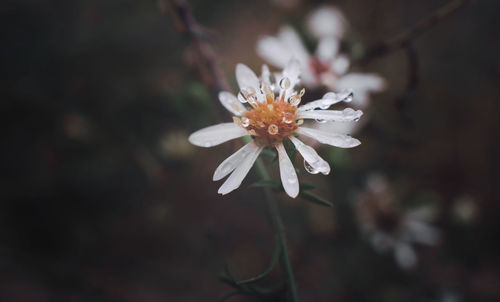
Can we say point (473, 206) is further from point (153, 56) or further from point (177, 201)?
point (153, 56)

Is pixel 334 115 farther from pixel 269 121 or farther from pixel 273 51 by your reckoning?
pixel 273 51

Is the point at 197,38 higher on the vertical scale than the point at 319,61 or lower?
lower

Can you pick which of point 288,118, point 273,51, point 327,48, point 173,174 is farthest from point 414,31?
point 173,174

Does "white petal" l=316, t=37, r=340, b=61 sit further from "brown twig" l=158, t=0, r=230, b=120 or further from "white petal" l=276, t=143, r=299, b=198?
"white petal" l=276, t=143, r=299, b=198

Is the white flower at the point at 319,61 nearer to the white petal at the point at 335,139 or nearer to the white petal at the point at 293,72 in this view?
the white petal at the point at 293,72

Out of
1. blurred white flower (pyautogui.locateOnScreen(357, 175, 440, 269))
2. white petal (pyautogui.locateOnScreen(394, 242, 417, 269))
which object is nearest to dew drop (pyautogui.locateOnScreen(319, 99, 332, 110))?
blurred white flower (pyautogui.locateOnScreen(357, 175, 440, 269))

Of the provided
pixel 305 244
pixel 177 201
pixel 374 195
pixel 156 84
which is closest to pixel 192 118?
pixel 156 84
